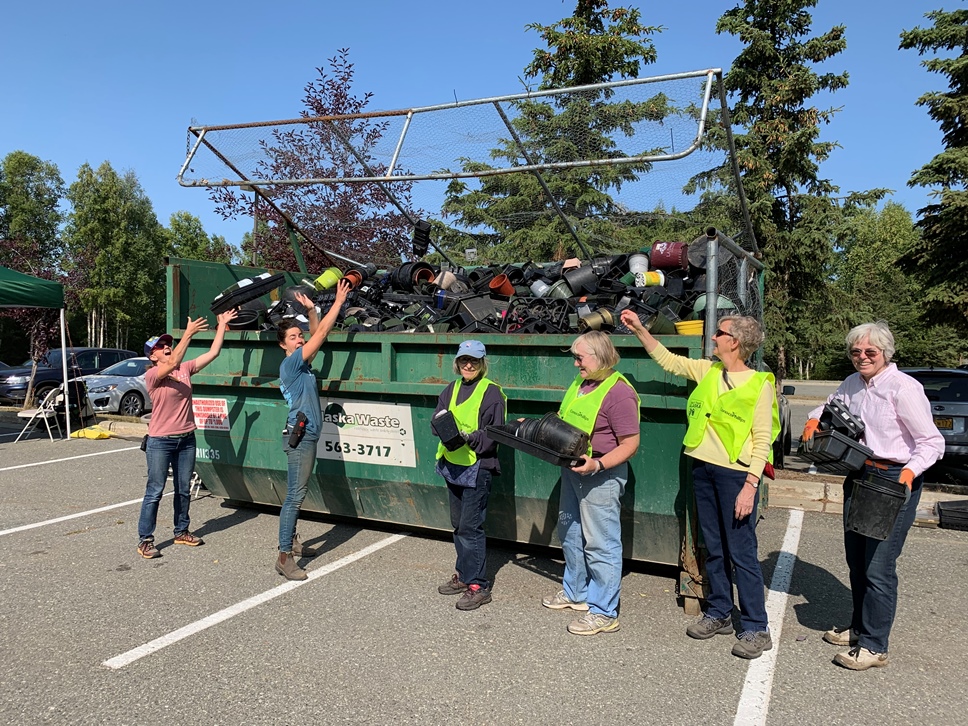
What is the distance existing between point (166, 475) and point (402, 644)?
248 cm

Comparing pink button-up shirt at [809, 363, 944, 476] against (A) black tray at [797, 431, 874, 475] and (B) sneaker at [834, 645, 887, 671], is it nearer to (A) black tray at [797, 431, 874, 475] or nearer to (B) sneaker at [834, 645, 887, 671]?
(A) black tray at [797, 431, 874, 475]

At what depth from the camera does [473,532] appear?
4.05 metres

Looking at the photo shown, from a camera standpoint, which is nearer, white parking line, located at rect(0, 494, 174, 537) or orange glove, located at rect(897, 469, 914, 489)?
orange glove, located at rect(897, 469, 914, 489)

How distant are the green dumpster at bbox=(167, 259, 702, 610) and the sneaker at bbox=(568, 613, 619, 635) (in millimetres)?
497

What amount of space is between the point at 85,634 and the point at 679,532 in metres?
3.30

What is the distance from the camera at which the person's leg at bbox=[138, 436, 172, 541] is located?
488 cm

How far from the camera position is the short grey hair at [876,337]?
325 centimetres

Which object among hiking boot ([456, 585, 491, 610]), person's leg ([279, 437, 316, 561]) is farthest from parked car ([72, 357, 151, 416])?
hiking boot ([456, 585, 491, 610])

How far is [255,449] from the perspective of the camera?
17.8ft

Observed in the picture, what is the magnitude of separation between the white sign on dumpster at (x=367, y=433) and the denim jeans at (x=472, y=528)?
80 centimetres

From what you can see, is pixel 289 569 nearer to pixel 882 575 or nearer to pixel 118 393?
pixel 882 575

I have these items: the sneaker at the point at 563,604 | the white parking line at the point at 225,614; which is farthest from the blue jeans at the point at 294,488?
the sneaker at the point at 563,604

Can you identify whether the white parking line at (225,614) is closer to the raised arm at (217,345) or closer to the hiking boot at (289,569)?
the hiking boot at (289,569)

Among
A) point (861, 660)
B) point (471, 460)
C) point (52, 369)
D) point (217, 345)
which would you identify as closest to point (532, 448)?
point (471, 460)
